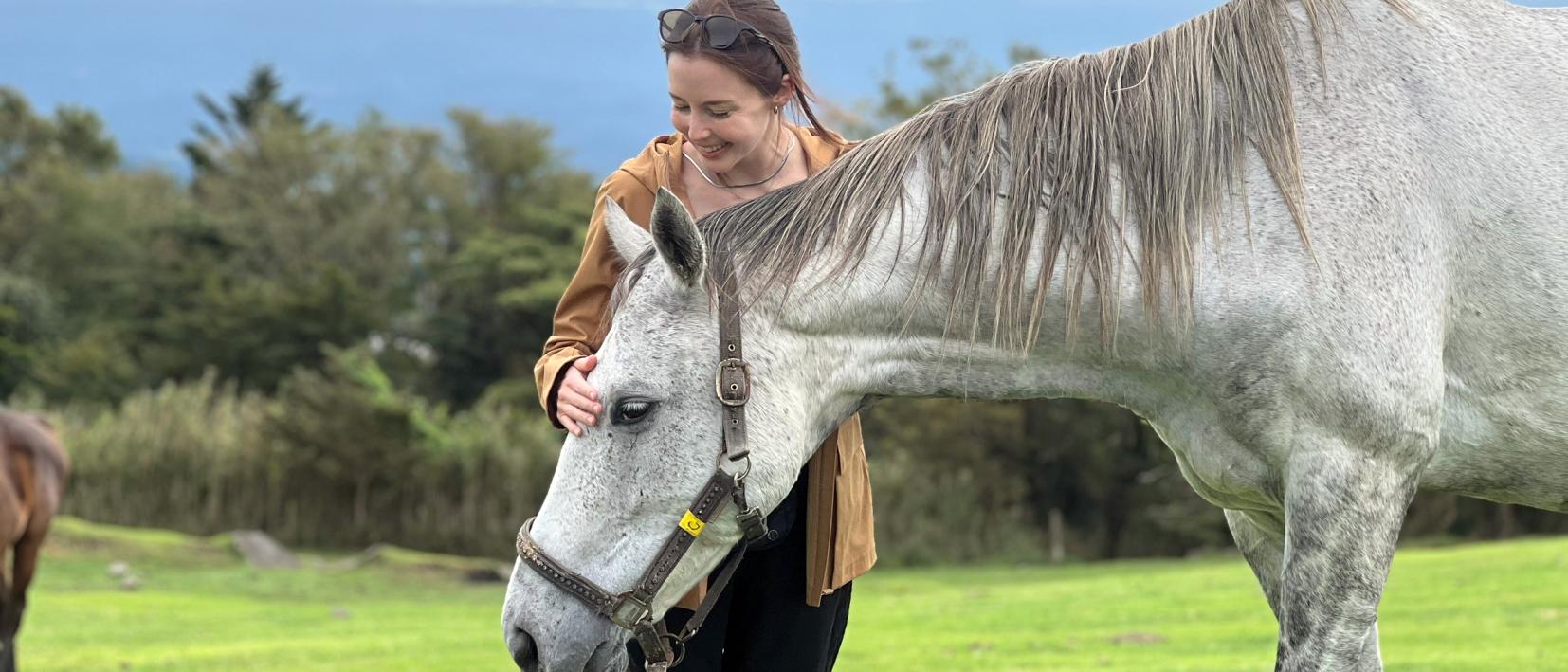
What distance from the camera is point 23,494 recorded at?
435 inches

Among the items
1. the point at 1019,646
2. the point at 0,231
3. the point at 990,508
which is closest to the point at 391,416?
the point at 990,508

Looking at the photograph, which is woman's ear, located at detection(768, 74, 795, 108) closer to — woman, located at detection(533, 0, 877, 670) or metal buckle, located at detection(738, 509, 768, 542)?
woman, located at detection(533, 0, 877, 670)

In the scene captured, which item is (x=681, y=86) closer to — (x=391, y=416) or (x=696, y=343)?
(x=696, y=343)

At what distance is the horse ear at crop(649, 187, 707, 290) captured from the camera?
2.45 m

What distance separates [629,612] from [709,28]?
117 cm

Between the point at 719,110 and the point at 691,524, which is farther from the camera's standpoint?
the point at 719,110

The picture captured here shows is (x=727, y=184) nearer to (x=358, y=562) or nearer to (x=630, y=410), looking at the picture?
(x=630, y=410)

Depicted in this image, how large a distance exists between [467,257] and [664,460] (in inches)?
1400

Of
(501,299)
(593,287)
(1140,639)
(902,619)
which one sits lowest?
(902,619)

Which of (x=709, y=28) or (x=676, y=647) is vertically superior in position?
(x=709, y=28)

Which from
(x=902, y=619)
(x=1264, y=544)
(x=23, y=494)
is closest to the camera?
(x=1264, y=544)

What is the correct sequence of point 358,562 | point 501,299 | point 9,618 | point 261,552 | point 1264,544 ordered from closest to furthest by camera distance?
point 1264,544 → point 9,618 → point 358,562 → point 261,552 → point 501,299

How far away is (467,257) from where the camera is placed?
37.1 meters

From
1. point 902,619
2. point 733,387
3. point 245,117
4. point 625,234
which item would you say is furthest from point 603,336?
point 245,117
